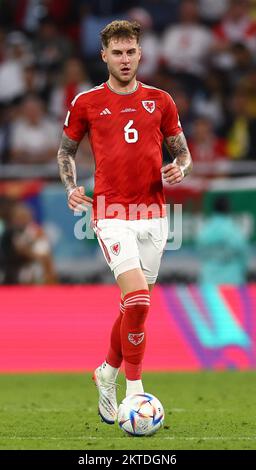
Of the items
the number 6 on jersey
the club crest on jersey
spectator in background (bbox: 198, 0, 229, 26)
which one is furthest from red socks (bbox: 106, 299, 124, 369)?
spectator in background (bbox: 198, 0, 229, 26)

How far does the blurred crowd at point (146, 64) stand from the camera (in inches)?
683

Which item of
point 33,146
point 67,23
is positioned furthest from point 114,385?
point 67,23

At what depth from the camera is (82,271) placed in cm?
1400

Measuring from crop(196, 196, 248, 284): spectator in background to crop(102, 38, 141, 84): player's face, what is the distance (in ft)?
19.1

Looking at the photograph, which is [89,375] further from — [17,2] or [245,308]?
[17,2]

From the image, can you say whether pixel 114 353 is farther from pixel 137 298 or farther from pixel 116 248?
pixel 116 248

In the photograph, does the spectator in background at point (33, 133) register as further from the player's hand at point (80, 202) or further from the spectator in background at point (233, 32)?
the player's hand at point (80, 202)

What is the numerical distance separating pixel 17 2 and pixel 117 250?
498 inches

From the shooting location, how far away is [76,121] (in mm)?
8305

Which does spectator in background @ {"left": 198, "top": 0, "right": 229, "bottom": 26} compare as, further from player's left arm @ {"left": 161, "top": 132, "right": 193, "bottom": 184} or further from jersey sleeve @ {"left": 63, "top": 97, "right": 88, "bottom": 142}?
jersey sleeve @ {"left": 63, "top": 97, "right": 88, "bottom": 142}

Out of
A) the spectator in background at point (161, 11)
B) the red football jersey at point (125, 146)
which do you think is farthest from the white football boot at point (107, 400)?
the spectator in background at point (161, 11)

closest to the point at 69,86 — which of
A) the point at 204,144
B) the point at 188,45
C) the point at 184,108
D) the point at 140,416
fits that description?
the point at 184,108

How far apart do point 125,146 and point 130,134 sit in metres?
0.10

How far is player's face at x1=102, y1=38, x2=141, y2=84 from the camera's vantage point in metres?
8.05
